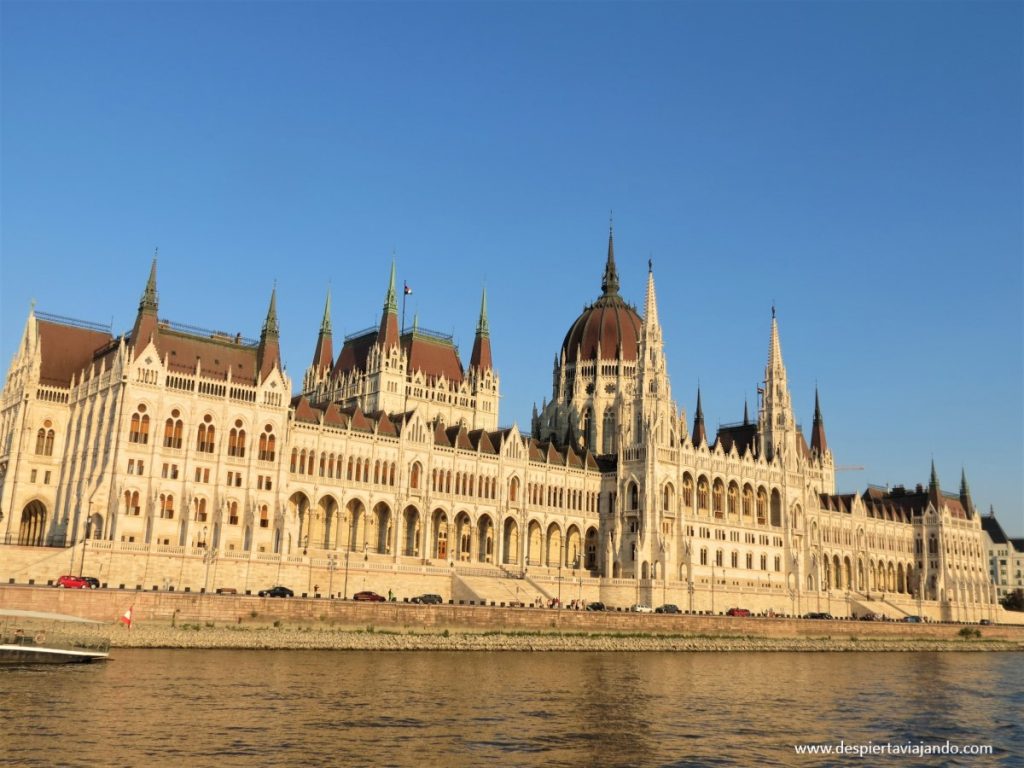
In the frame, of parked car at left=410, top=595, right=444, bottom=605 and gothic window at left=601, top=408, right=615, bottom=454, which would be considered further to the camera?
gothic window at left=601, top=408, right=615, bottom=454

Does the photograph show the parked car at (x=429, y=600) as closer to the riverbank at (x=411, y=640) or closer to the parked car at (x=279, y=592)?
the riverbank at (x=411, y=640)

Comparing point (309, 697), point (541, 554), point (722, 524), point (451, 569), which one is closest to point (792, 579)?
point (722, 524)


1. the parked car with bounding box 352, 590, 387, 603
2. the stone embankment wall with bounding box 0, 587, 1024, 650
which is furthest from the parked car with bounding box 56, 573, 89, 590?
the parked car with bounding box 352, 590, 387, 603

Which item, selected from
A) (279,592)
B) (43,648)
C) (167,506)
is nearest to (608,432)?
(167,506)

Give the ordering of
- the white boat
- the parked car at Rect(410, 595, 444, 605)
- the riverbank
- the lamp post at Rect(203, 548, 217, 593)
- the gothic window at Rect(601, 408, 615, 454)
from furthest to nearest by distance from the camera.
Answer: the gothic window at Rect(601, 408, 615, 454)
the lamp post at Rect(203, 548, 217, 593)
the parked car at Rect(410, 595, 444, 605)
the riverbank
the white boat

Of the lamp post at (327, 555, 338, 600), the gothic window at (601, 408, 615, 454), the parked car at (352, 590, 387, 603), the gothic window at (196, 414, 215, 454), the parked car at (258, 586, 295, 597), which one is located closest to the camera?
A: the parked car at (352, 590, 387, 603)

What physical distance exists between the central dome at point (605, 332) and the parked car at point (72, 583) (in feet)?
296

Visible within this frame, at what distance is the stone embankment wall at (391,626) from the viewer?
230 feet

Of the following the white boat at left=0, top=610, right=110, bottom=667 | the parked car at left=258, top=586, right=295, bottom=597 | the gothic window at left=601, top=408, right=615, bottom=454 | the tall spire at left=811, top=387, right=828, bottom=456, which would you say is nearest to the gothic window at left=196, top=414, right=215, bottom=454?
the parked car at left=258, top=586, right=295, bottom=597

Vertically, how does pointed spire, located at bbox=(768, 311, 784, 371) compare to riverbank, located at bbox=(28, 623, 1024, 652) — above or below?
above

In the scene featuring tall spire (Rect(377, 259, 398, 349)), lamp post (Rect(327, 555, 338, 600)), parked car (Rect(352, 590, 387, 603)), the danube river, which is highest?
tall spire (Rect(377, 259, 398, 349))

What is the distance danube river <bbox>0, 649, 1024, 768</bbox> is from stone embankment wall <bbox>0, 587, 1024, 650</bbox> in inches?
125

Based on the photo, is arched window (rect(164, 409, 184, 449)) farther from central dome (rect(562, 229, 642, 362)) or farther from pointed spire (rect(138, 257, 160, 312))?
central dome (rect(562, 229, 642, 362))

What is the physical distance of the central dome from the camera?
15338 centimetres
